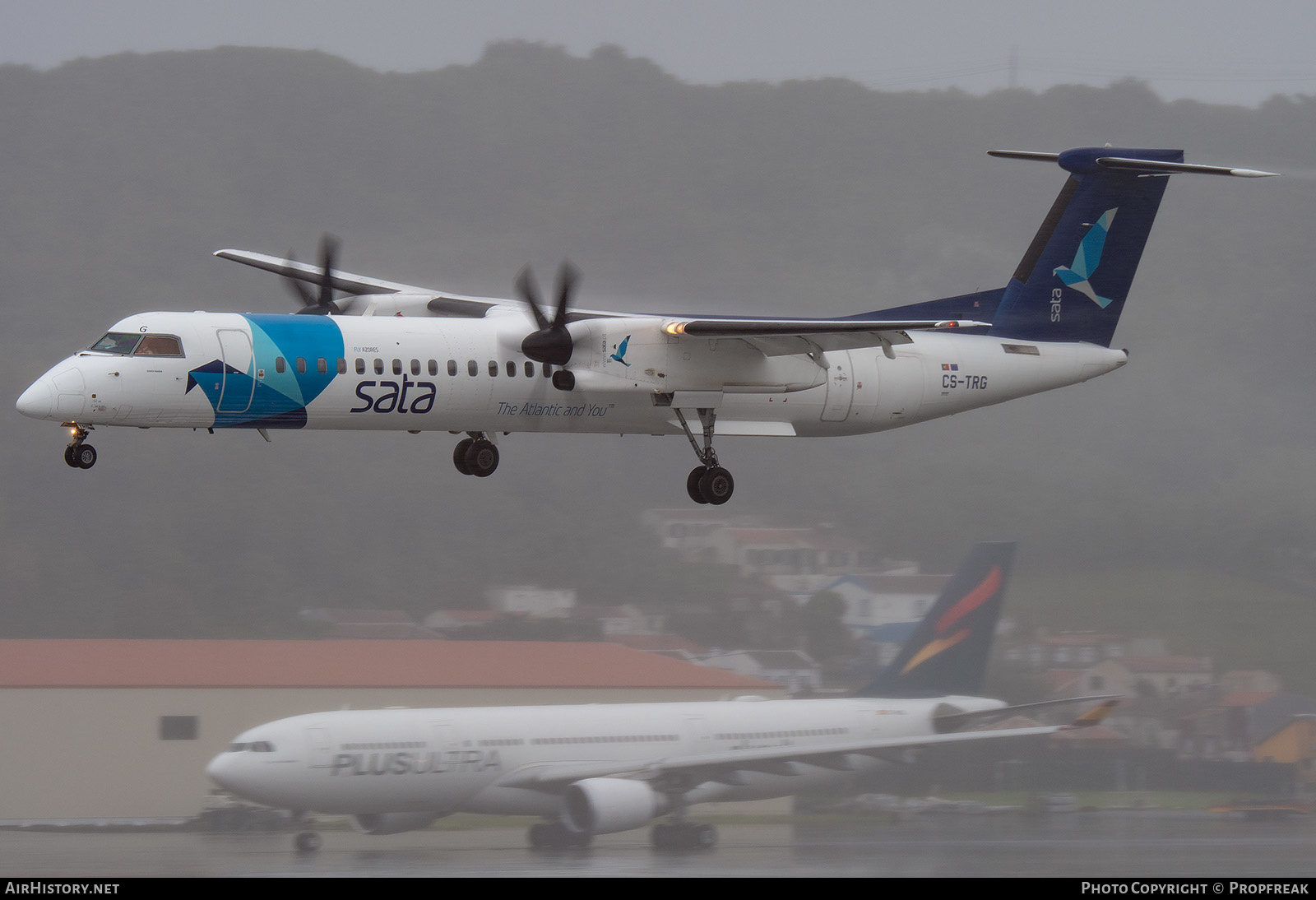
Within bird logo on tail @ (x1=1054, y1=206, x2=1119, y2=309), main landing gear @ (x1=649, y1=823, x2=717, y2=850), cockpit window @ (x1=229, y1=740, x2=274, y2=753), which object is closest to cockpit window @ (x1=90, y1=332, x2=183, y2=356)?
bird logo on tail @ (x1=1054, y1=206, x2=1119, y2=309)

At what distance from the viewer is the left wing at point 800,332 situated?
22375 mm

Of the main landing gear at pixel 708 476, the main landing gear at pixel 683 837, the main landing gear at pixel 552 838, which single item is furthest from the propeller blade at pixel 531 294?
the main landing gear at pixel 683 837

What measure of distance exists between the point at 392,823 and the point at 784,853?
11.0 m

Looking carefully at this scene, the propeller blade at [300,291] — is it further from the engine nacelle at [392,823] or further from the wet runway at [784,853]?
the wet runway at [784,853]

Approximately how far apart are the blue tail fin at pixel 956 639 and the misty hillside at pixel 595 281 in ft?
43.4

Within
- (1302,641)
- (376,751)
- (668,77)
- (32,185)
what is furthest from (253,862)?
(668,77)

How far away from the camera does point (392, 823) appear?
1484 inches

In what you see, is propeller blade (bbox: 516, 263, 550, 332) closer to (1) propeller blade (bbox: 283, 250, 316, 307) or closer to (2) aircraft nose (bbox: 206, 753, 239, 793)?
(1) propeller blade (bbox: 283, 250, 316, 307)

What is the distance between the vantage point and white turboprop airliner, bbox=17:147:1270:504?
20.7 meters

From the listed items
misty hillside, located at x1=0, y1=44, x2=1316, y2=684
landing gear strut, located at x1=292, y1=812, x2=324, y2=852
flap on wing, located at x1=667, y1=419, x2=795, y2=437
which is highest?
misty hillside, located at x1=0, y1=44, x2=1316, y2=684

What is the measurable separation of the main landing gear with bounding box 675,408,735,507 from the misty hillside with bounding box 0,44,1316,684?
10.3 metres

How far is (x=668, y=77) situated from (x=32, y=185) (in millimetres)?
61299

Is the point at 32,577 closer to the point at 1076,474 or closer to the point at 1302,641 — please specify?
the point at 1076,474

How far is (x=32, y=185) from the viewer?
126m
